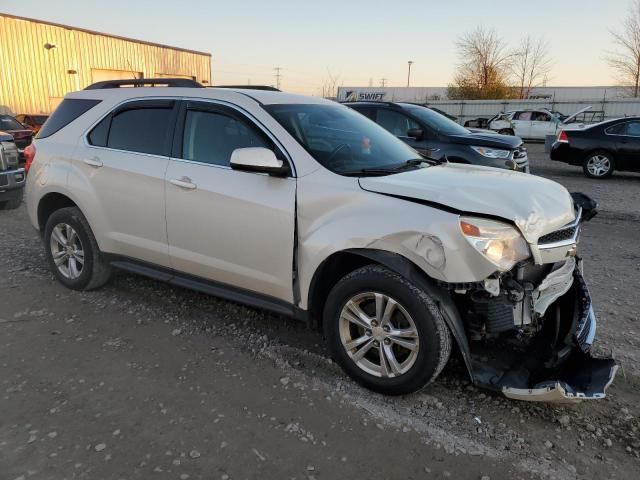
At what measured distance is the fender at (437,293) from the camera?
281cm

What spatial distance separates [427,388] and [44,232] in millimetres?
3816

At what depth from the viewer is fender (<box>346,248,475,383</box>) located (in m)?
2.81

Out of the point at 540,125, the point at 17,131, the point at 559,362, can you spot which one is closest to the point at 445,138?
the point at 559,362

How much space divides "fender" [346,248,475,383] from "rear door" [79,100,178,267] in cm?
189

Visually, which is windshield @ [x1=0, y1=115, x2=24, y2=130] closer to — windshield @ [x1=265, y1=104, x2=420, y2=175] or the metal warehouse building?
the metal warehouse building

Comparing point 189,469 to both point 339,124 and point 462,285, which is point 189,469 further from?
point 339,124

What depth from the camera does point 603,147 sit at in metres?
12.2

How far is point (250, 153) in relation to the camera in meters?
3.22

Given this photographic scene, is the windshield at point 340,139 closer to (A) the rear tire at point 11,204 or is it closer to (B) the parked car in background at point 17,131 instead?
(A) the rear tire at point 11,204

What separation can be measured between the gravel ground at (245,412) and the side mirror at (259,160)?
52.1 inches

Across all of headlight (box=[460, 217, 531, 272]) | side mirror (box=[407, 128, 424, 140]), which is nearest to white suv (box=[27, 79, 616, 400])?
headlight (box=[460, 217, 531, 272])

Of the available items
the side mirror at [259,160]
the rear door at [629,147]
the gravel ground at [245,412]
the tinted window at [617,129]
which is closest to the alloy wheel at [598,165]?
the rear door at [629,147]

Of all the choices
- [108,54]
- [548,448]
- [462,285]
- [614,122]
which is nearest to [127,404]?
[462,285]

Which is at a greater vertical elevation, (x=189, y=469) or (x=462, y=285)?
(x=462, y=285)
